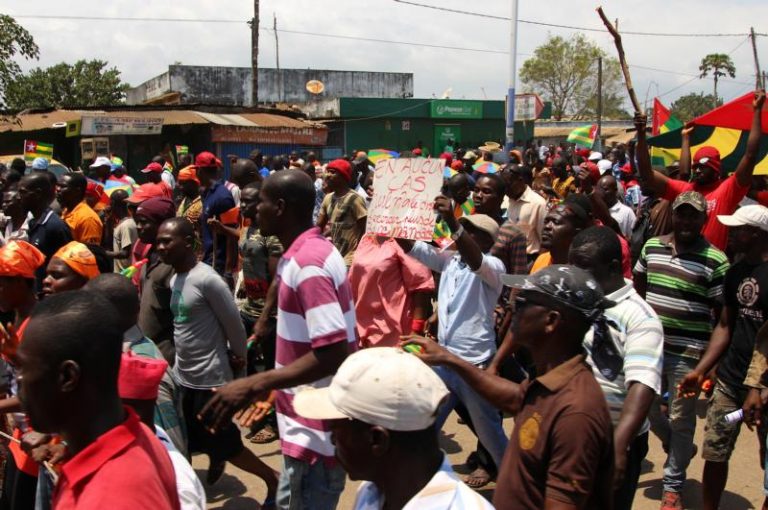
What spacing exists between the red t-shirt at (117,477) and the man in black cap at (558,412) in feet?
3.63

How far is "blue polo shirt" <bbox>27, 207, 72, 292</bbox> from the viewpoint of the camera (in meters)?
6.14

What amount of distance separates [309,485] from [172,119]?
2251 centimetres

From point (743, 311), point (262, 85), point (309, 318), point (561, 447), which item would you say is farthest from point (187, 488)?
point (262, 85)

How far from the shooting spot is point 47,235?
617 cm

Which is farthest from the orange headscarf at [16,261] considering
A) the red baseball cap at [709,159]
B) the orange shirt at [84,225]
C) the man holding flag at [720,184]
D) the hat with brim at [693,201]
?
the red baseball cap at [709,159]

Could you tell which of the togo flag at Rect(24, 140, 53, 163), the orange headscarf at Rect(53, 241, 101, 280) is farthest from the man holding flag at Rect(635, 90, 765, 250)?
the togo flag at Rect(24, 140, 53, 163)

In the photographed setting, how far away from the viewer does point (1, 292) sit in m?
3.88

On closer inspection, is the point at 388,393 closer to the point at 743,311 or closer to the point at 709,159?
the point at 743,311

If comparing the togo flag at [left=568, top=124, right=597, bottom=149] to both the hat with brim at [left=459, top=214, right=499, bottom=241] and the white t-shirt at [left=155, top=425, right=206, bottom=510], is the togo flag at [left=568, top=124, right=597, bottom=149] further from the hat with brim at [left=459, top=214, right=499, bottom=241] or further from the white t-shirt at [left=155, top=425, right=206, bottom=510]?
the white t-shirt at [left=155, top=425, right=206, bottom=510]

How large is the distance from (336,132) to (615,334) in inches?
1241

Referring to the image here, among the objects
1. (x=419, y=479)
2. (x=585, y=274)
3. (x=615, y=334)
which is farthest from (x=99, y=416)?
(x=615, y=334)

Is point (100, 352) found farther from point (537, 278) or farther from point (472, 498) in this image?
point (537, 278)

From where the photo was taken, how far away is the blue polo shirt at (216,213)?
746 cm

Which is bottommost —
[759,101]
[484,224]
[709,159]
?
[484,224]
